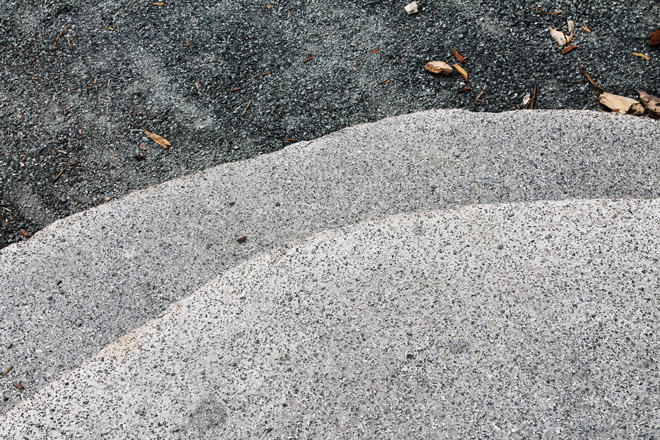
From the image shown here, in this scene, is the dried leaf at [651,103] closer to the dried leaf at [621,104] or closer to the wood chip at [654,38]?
the dried leaf at [621,104]

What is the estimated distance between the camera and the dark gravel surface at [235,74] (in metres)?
3.31

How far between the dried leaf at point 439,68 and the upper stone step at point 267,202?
502 millimetres

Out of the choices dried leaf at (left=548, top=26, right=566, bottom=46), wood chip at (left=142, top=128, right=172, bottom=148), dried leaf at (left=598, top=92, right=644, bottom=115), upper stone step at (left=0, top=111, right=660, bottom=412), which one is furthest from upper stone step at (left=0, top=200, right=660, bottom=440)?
dried leaf at (left=548, top=26, right=566, bottom=46)

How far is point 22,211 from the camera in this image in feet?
10.5

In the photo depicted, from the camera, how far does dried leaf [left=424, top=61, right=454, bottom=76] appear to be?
348cm

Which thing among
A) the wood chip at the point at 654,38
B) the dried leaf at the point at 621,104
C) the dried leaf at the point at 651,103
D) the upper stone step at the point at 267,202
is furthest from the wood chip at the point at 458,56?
the wood chip at the point at 654,38

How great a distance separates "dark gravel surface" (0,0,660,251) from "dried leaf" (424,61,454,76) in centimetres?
5

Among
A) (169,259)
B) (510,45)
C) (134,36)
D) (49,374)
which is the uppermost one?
(134,36)

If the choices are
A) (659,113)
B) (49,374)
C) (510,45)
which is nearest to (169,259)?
(49,374)

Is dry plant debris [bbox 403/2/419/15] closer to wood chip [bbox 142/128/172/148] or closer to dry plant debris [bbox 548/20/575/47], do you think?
dry plant debris [bbox 548/20/575/47]

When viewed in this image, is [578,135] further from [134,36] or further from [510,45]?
[134,36]

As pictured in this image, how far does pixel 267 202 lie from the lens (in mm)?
2885

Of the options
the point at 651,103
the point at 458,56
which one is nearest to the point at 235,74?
the point at 458,56

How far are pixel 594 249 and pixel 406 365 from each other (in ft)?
3.73
